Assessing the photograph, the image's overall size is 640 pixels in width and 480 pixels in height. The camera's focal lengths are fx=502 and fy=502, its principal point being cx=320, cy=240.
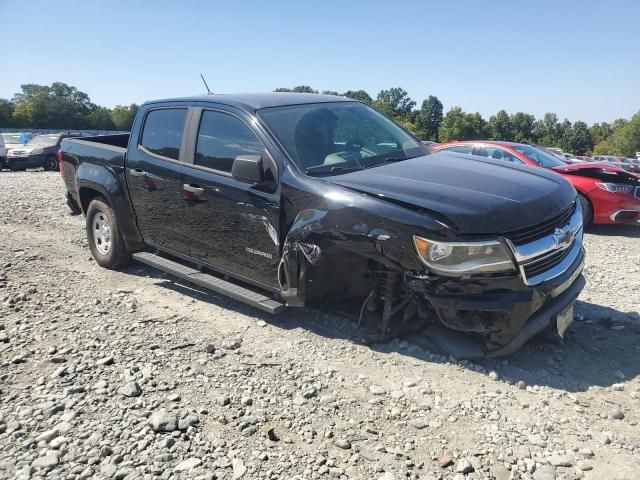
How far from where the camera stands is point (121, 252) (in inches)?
219

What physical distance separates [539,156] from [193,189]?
267 inches

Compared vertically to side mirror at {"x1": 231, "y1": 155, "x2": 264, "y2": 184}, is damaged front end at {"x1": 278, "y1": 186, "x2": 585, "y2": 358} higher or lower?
lower

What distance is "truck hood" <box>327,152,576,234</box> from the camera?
10.1 feet

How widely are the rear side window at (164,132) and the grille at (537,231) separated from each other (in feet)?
9.94

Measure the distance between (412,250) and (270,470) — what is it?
1513mm

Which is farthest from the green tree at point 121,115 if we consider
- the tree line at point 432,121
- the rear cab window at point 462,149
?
the rear cab window at point 462,149

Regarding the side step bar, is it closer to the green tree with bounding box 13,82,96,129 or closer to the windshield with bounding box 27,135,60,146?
the windshield with bounding box 27,135,60,146

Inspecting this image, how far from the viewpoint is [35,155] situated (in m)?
20.0

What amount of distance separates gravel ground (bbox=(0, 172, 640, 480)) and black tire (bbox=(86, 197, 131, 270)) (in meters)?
0.89

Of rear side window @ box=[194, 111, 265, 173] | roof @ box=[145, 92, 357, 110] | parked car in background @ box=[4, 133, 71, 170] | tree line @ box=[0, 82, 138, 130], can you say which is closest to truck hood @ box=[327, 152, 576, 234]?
rear side window @ box=[194, 111, 265, 173]

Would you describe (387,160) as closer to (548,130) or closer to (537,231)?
(537,231)

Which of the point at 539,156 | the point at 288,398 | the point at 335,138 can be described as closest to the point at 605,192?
the point at 539,156

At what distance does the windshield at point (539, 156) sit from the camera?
8594 mm

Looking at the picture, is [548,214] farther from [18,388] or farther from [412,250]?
[18,388]
